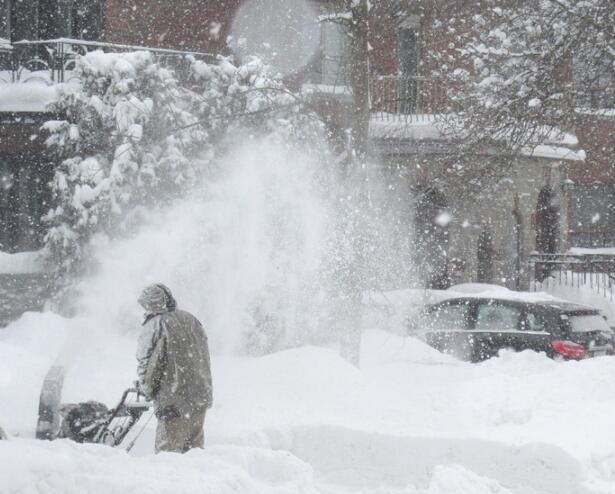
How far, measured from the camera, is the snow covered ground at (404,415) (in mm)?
8336

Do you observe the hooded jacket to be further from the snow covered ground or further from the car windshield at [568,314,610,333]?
the car windshield at [568,314,610,333]

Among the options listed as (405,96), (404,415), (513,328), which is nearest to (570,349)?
(513,328)

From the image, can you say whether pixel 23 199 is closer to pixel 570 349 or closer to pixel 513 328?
pixel 513 328

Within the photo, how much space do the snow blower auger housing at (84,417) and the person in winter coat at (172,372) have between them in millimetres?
216

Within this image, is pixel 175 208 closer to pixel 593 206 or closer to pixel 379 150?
pixel 379 150

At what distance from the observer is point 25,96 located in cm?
1614

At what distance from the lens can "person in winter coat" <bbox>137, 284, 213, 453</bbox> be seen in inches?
258

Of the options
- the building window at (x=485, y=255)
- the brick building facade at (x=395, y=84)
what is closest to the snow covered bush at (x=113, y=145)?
the brick building facade at (x=395, y=84)

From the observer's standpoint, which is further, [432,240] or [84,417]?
[432,240]

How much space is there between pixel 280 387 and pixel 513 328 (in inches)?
159

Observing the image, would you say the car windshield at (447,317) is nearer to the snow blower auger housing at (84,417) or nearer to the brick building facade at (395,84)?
the brick building facade at (395,84)

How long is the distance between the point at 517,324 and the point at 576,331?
894mm

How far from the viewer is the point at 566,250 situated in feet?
76.8

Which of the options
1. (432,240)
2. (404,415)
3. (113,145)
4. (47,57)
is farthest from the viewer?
(432,240)
